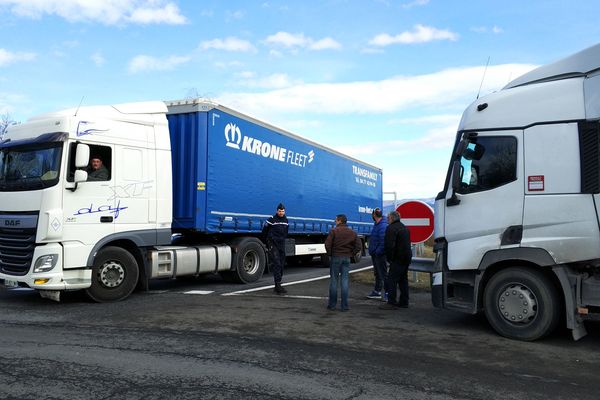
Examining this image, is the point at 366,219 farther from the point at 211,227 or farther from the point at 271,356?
the point at 271,356

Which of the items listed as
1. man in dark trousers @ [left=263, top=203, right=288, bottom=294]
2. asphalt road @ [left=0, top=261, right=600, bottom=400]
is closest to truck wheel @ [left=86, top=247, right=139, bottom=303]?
asphalt road @ [left=0, top=261, right=600, bottom=400]

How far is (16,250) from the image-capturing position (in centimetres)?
793

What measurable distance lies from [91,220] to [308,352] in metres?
4.69

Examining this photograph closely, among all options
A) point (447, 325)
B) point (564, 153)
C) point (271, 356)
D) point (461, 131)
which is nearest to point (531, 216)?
point (564, 153)

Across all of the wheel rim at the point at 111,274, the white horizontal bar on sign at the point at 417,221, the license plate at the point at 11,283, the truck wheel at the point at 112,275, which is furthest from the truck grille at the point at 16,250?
the white horizontal bar on sign at the point at 417,221

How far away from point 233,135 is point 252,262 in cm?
303

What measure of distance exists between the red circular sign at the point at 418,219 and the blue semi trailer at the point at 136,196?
3619mm

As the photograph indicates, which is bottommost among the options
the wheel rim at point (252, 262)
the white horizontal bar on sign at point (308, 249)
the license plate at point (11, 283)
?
the license plate at point (11, 283)

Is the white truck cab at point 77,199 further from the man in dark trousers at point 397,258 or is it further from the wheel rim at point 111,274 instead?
the man in dark trousers at point 397,258

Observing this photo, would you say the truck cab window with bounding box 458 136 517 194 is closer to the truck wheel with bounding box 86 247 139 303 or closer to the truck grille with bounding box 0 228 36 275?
the truck wheel with bounding box 86 247 139 303

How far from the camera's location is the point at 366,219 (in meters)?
18.8

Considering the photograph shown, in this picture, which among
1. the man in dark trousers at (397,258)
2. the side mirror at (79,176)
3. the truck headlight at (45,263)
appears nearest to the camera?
the truck headlight at (45,263)

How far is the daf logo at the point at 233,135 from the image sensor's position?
10.6m

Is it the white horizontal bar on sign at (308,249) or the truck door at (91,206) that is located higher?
the truck door at (91,206)
